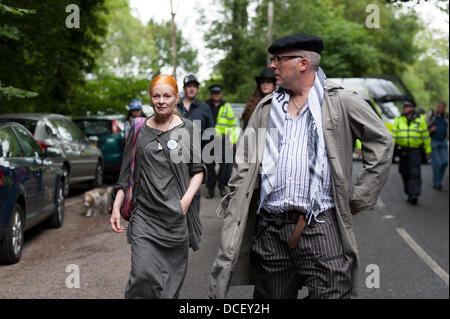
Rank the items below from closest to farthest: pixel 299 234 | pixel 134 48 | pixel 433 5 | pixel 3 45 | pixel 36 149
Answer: pixel 299 234
pixel 3 45
pixel 36 149
pixel 433 5
pixel 134 48

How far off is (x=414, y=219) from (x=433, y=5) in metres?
4.01

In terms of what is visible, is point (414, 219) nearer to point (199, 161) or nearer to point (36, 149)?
point (36, 149)

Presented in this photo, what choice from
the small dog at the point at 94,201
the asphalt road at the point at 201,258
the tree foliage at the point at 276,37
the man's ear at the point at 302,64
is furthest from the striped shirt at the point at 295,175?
the tree foliage at the point at 276,37

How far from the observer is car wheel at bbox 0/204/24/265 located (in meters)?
6.48

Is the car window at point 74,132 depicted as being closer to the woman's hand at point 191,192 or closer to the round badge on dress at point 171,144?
the woman's hand at point 191,192

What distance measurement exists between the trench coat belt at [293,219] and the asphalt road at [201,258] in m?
1.60

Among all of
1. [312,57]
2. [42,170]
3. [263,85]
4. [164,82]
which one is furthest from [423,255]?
[312,57]

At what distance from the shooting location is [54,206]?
9.50 m

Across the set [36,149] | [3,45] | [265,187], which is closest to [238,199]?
[265,187]

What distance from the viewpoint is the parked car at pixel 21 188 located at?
6555 millimetres

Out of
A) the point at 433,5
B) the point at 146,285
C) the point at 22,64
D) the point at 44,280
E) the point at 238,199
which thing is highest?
the point at 433,5

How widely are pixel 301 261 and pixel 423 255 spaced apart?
21.6 feet

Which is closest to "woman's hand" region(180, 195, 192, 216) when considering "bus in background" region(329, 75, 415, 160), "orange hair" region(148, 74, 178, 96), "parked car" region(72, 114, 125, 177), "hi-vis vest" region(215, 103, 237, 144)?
"orange hair" region(148, 74, 178, 96)

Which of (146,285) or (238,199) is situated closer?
(238,199)
